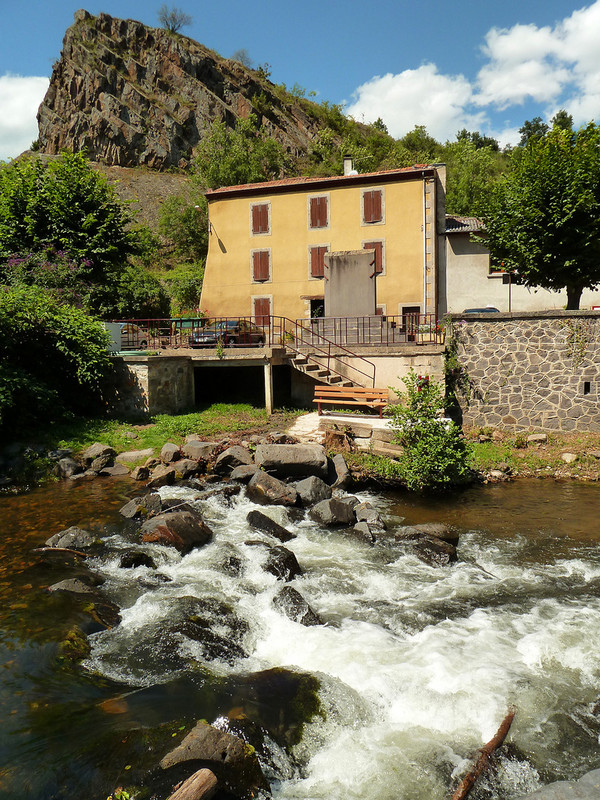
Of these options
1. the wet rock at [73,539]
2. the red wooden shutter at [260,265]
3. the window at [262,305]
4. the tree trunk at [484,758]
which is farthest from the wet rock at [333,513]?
the red wooden shutter at [260,265]

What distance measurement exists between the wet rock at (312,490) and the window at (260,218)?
17174 mm

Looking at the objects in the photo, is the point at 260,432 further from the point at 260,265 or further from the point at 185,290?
the point at 185,290

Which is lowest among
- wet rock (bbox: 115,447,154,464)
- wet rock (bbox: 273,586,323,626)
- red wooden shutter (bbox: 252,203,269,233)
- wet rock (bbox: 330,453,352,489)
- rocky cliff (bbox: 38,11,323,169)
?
wet rock (bbox: 273,586,323,626)

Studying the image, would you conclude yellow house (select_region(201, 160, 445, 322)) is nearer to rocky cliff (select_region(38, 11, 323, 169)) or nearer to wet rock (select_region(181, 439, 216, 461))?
wet rock (select_region(181, 439, 216, 461))

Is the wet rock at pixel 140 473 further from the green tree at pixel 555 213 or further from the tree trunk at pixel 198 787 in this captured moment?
the green tree at pixel 555 213

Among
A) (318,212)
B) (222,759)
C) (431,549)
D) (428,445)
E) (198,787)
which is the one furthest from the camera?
(318,212)

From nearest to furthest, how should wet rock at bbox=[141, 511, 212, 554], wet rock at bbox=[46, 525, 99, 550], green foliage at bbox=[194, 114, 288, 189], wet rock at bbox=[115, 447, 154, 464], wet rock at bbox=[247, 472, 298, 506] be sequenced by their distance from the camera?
wet rock at bbox=[46, 525, 99, 550], wet rock at bbox=[141, 511, 212, 554], wet rock at bbox=[247, 472, 298, 506], wet rock at bbox=[115, 447, 154, 464], green foliage at bbox=[194, 114, 288, 189]

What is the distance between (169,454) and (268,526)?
433cm

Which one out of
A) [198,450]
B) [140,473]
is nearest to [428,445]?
[198,450]

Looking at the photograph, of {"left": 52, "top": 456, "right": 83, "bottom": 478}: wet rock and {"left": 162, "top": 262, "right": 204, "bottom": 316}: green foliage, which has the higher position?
{"left": 162, "top": 262, "right": 204, "bottom": 316}: green foliage

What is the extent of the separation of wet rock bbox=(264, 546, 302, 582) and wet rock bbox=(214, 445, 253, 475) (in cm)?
444

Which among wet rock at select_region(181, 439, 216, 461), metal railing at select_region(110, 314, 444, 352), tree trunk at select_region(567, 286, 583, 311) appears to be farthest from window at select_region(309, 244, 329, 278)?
wet rock at select_region(181, 439, 216, 461)

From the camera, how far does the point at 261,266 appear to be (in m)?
25.4

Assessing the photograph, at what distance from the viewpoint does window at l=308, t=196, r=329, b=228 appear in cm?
2442
